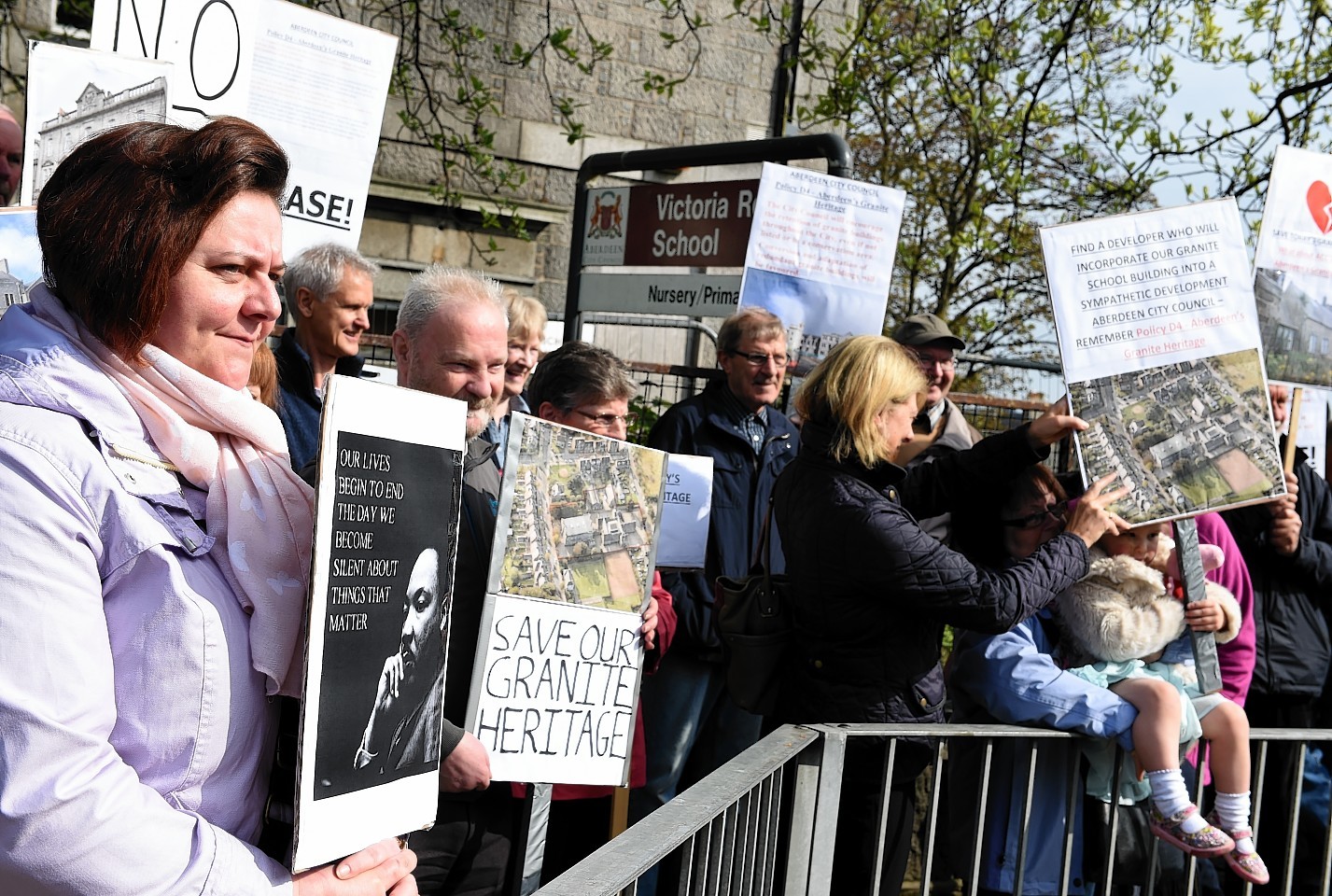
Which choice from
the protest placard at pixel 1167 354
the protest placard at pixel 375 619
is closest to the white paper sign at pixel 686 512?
the protest placard at pixel 1167 354

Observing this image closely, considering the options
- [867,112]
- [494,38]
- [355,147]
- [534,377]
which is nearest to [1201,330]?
[534,377]

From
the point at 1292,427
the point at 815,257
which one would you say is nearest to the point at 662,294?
the point at 815,257

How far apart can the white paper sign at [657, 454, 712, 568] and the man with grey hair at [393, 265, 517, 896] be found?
3.42 feet

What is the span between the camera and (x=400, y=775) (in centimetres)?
176

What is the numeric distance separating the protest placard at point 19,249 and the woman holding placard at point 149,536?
1464mm

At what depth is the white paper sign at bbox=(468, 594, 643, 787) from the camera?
2.82 metres

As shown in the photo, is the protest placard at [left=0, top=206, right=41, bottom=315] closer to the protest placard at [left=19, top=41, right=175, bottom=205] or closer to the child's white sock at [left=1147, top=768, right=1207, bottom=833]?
the protest placard at [left=19, top=41, right=175, bottom=205]

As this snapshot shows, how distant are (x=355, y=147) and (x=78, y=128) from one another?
113 centimetres

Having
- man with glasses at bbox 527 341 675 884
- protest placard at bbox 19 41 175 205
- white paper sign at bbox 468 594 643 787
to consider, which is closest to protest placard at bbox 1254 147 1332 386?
man with glasses at bbox 527 341 675 884

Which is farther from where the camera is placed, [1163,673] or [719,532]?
[719,532]

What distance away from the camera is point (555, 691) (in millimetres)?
2955

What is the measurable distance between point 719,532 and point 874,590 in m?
1.22

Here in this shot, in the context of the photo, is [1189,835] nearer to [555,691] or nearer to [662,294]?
[555,691]

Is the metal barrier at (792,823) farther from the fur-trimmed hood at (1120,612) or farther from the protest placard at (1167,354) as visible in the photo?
the protest placard at (1167,354)
